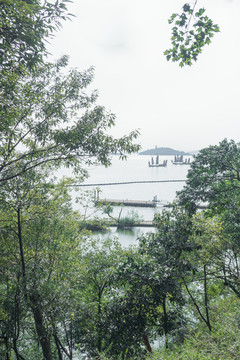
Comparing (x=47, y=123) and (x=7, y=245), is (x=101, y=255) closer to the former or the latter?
(x=7, y=245)

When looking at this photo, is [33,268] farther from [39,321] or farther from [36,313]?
[39,321]

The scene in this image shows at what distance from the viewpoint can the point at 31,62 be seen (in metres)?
3.14

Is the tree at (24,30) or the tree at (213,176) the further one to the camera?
the tree at (213,176)

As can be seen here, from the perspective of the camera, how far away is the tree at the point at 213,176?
589 centimetres

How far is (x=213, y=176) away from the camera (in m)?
6.02

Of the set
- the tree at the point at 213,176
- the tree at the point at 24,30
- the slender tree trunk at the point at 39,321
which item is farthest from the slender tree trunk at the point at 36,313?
the tree at the point at 213,176

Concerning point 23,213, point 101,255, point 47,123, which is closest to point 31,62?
point 47,123

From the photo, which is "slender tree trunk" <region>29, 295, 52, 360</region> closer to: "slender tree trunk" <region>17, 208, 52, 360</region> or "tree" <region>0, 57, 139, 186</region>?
"slender tree trunk" <region>17, 208, 52, 360</region>

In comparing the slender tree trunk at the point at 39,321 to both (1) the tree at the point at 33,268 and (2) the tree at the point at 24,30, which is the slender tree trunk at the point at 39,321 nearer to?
(1) the tree at the point at 33,268

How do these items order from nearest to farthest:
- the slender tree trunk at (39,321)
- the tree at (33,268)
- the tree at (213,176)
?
the tree at (33,268), the slender tree trunk at (39,321), the tree at (213,176)

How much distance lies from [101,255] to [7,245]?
2916 mm

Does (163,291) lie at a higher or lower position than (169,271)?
lower

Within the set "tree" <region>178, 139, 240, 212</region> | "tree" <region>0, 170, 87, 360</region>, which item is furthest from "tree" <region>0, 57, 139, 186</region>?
"tree" <region>178, 139, 240, 212</region>

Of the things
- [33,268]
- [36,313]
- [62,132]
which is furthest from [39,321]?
[62,132]
